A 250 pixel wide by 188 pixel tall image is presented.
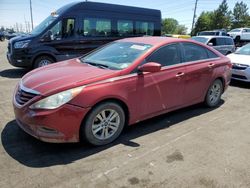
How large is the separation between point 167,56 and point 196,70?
0.75 meters

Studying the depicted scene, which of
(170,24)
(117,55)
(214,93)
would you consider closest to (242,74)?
(214,93)

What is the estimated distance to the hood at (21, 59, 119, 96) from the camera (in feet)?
11.1

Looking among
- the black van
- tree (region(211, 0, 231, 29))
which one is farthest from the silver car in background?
tree (region(211, 0, 231, 29))

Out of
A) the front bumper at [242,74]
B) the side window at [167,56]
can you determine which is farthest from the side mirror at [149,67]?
the front bumper at [242,74]

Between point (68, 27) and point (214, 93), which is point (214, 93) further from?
point (68, 27)

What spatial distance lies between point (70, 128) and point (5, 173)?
900 mm

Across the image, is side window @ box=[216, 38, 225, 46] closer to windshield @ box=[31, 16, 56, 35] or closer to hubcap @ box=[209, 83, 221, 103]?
hubcap @ box=[209, 83, 221, 103]

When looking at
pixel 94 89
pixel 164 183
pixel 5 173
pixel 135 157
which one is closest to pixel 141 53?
pixel 94 89

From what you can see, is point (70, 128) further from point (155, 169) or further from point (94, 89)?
point (155, 169)

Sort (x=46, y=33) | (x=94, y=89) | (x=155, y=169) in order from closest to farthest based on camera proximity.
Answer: (x=155, y=169) → (x=94, y=89) → (x=46, y=33)

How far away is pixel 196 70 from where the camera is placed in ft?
16.1

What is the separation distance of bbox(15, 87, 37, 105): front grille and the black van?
5264mm

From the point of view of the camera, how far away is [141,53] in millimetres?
4172

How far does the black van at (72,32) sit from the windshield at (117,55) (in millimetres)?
4374
